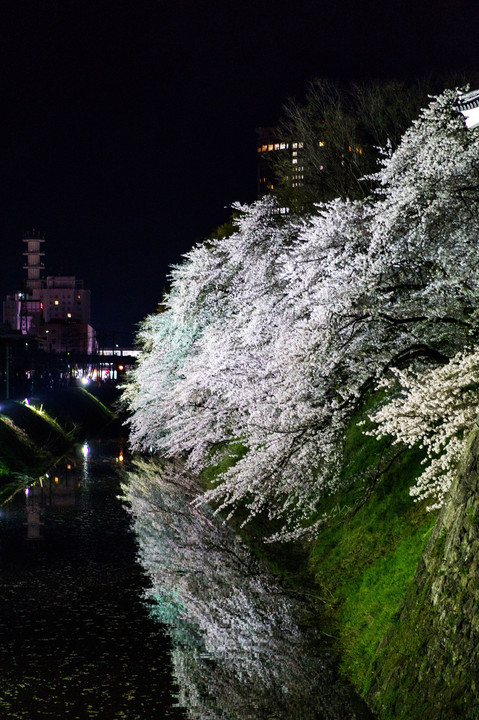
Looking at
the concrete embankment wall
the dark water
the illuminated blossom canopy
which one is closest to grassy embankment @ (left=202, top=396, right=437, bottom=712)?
the illuminated blossom canopy

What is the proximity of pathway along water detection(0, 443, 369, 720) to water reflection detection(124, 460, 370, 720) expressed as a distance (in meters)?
0.02

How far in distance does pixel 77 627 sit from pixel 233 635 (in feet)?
8.76

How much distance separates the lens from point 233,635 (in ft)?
42.1

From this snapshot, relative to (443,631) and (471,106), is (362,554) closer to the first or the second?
(443,631)

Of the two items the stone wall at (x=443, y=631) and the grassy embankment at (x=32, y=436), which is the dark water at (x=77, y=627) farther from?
the grassy embankment at (x=32, y=436)

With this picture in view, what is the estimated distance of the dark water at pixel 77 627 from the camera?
10156 millimetres

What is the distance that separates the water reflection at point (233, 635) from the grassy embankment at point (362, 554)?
42cm

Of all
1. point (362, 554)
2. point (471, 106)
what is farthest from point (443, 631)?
point (362, 554)

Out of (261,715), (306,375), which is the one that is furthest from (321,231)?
(261,715)

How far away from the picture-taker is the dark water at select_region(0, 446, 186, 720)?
10.2 m

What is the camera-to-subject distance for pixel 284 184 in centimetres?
3350

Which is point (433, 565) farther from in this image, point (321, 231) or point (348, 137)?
point (348, 137)

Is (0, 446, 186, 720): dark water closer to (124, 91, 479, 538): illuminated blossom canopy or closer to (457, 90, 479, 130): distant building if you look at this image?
(124, 91, 479, 538): illuminated blossom canopy

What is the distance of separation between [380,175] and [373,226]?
2049 mm
